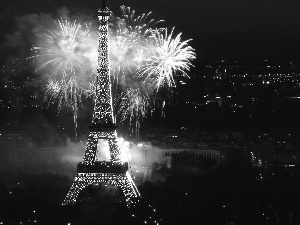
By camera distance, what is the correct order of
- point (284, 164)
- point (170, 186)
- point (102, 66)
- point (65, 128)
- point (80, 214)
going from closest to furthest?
point (80, 214)
point (102, 66)
point (170, 186)
point (284, 164)
point (65, 128)

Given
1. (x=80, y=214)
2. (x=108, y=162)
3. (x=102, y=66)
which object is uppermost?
(x=102, y=66)

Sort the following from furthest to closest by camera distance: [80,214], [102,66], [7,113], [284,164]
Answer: [7,113] < [284,164] < [102,66] < [80,214]

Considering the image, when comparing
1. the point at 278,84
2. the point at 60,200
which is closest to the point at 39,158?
the point at 60,200

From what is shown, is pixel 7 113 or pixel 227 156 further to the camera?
pixel 7 113

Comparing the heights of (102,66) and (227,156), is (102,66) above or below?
above

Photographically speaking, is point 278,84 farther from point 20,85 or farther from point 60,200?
point 60,200

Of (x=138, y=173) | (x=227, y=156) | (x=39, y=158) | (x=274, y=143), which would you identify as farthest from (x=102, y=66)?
(x=274, y=143)

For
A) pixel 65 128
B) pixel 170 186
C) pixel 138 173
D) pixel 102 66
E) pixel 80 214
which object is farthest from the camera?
pixel 65 128

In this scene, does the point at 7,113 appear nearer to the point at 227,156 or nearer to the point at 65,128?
the point at 65,128

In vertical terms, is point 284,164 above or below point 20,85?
below
